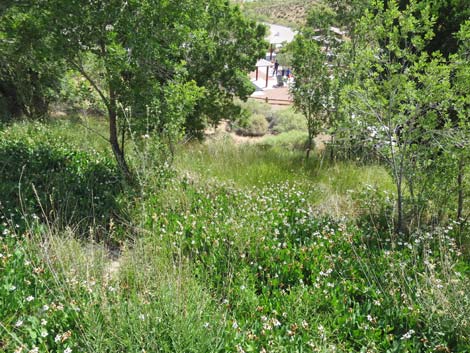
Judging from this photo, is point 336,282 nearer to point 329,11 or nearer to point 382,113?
point 382,113

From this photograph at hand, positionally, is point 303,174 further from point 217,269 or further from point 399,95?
point 217,269

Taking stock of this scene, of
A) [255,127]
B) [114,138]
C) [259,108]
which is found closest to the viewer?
[114,138]

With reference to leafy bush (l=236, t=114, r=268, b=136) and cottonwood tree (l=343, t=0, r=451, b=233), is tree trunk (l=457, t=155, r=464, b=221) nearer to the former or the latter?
cottonwood tree (l=343, t=0, r=451, b=233)

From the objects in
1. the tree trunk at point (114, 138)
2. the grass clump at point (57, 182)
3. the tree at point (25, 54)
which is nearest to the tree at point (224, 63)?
the tree at point (25, 54)

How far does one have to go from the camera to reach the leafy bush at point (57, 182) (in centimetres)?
454

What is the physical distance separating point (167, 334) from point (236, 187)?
3165mm

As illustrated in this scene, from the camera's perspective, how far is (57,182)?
515cm

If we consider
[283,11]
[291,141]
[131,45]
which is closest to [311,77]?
[291,141]

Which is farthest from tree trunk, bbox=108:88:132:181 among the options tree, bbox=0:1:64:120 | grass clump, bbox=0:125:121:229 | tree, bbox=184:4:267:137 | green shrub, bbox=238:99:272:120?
green shrub, bbox=238:99:272:120

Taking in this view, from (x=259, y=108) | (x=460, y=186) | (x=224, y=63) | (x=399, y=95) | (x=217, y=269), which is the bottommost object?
(x=217, y=269)

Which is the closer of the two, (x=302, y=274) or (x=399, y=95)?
(x=302, y=274)

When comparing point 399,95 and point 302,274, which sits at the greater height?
point 399,95

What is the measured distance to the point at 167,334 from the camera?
2.68 meters

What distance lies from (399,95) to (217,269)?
269 cm
